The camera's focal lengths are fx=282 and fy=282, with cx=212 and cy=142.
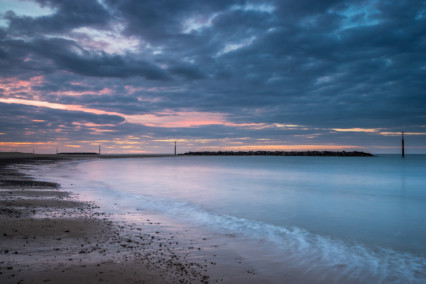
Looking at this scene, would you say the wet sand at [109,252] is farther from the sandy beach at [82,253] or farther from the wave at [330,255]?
the wave at [330,255]

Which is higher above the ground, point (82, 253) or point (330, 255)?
point (82, 253)

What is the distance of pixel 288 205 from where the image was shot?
1416 cm

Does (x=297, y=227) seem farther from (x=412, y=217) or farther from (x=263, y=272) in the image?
(x=412, y=217)

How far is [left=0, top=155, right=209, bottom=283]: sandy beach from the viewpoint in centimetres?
429

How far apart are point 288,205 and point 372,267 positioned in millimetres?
8360

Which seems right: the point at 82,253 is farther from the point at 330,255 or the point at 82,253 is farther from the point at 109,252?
the point at 330,255

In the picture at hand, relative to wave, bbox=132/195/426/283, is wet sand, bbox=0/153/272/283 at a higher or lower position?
higher

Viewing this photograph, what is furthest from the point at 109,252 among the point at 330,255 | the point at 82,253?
the point at 330,255

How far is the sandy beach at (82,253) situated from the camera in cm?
429

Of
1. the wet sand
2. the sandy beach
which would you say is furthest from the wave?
the sandy beach

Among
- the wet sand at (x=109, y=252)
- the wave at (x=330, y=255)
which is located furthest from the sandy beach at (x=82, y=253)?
the wave at (x=330, y=255)

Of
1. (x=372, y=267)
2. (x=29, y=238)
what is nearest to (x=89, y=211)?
(x=29, y=238)

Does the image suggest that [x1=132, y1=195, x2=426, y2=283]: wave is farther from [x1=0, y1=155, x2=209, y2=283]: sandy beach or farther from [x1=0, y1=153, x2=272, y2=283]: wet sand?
[x1=0, y1=155, x2=209, y2=283]: sandy beach

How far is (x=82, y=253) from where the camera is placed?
5.25 meters
